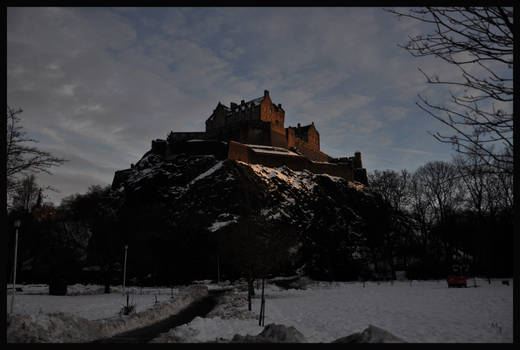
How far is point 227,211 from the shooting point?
2279 inches

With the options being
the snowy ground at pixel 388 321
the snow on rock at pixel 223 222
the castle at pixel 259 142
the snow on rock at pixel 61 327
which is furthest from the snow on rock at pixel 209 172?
the snow on rock at pixel 61 327

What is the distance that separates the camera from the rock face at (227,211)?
5003 cm

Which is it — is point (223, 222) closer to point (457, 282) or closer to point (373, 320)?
point (457, 282)

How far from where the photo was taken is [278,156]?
71125 mm

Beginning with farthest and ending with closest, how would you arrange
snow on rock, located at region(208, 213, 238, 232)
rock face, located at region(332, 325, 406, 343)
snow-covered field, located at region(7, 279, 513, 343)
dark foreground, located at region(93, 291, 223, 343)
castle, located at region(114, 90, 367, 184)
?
1. castle, located at region(114, 90, 367, 184)
2. snow on rock, located at region(208, 213, 238, 232)
3. snow-covered field, located at region(7, 279, 513, 343)
4. dark foreground, located at region(93, 291, 223, 343)
5. rock face, located at region(332, 325, 406, 343)

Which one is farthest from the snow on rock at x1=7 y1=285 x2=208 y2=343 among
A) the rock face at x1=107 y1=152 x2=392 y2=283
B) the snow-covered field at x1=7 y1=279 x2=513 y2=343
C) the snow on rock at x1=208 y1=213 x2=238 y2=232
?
the snow on rock at x1=208 y1=213 x2=238 y2=232

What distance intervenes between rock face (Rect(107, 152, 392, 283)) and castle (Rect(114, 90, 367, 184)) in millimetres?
2231

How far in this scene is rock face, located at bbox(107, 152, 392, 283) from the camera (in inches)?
1970

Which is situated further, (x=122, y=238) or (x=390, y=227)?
(x=390, y=227)

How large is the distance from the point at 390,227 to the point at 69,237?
55.1 m

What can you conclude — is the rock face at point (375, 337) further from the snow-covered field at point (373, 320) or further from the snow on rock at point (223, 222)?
the snow on rock at point (223, 222)

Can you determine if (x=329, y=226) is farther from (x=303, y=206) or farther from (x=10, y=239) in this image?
(x=10, y=239)

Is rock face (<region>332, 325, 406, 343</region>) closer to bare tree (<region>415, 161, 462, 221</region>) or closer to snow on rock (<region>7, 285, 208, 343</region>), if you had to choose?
snow on rock (<region>7, 285, 208, 343</region>)
